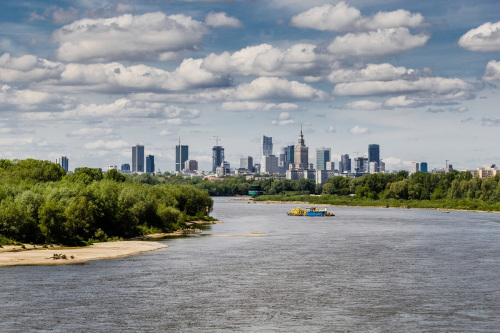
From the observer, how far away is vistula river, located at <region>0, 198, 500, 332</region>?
47906mm

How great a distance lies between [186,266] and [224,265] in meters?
4.31

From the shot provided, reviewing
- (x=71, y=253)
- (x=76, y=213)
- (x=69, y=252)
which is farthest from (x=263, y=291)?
(x=76, y=213)

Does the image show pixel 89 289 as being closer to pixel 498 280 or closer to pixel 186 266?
pixel 186 266

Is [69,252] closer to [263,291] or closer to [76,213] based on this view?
[76,213]

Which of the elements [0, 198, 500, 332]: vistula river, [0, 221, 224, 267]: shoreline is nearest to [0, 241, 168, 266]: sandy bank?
[0, 221, 224, 267]: shoreline

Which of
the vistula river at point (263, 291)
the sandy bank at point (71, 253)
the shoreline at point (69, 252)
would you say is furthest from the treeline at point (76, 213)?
the vistula river at point (263, 291)

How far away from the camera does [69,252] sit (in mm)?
82750

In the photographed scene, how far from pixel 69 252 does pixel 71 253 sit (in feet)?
2.65

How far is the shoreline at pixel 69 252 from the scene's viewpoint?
7444cm

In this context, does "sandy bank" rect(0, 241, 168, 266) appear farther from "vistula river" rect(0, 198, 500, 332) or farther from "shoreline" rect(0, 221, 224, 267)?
"vistula river" rect(0, 198, 500, 332)

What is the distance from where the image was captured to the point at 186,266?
7425cm

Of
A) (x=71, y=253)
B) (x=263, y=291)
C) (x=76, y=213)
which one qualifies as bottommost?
(x=263, y=291)

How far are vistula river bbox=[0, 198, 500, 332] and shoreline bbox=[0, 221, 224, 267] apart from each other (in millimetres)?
2606

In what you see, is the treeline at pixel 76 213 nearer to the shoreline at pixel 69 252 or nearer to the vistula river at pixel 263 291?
the shoreline at pixel 69 252
